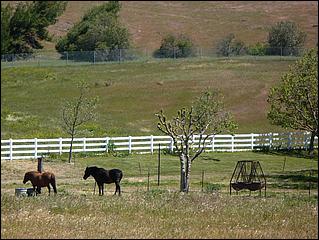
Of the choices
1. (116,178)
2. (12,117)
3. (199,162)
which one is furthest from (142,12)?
(116,178)

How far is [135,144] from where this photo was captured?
42875 millimetres

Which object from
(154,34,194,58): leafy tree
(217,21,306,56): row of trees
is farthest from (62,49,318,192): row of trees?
(217,21,306,56): row of trees

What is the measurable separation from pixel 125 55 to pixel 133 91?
1835 cm

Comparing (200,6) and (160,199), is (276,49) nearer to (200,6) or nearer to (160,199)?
(200,6)

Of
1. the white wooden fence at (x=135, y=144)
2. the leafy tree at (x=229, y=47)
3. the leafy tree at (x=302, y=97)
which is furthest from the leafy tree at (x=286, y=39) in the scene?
the leafy tree at (x=302, y=97)

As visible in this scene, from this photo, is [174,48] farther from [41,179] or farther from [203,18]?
[41,179]

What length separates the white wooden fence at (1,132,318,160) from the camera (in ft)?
128

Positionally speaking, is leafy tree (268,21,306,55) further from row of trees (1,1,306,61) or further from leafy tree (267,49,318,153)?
leafy tree (267,49,318,153)

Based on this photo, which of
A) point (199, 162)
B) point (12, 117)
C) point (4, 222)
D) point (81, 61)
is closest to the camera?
point (4, 222)

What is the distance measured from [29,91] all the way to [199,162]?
29.4 meters

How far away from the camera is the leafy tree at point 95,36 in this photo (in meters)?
81.4

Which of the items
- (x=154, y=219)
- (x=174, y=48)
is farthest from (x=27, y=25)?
(x=154, y=219)

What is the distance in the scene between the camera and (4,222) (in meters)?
12.7

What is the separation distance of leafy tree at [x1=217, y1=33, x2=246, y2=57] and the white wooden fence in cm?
4015
